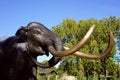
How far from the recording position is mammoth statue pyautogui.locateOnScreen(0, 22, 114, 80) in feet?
17.1

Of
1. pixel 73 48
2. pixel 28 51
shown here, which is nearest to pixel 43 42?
pixel 28 51

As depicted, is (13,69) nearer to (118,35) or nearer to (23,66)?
(23,66)

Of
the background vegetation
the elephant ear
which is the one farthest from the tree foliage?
the elephant ear

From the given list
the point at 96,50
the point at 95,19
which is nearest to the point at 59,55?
the point at 96,50

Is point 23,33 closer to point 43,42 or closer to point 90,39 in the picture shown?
point 43,42

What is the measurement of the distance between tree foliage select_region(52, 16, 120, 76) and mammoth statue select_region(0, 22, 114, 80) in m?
54.1

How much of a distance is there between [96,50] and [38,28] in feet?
175

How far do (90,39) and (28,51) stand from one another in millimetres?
55298

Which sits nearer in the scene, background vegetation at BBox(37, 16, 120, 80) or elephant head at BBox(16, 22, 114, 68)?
elephant head at BBox(16, 22, 114, 68)

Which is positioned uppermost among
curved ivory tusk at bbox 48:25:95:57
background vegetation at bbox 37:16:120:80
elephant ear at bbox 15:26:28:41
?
elephant ear at bbox 15:26:28:41

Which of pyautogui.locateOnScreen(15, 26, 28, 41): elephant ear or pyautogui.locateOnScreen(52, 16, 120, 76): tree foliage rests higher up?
pyautogui.locateOnScreen(15, 26, 28, 41): elephant ear

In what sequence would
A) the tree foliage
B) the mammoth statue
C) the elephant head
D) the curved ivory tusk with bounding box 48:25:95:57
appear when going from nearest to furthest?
the curved ivory tusk with bounding box 48:25:95:57
the elephant head
the mammoth statue
the tree foliage

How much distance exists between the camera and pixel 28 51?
5.30 meters

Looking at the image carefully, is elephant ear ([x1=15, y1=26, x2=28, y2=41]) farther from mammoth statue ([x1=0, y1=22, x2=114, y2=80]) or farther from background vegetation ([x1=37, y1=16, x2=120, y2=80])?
background vegetation ([x1=37, y1=16, x2=120, y2=80])
